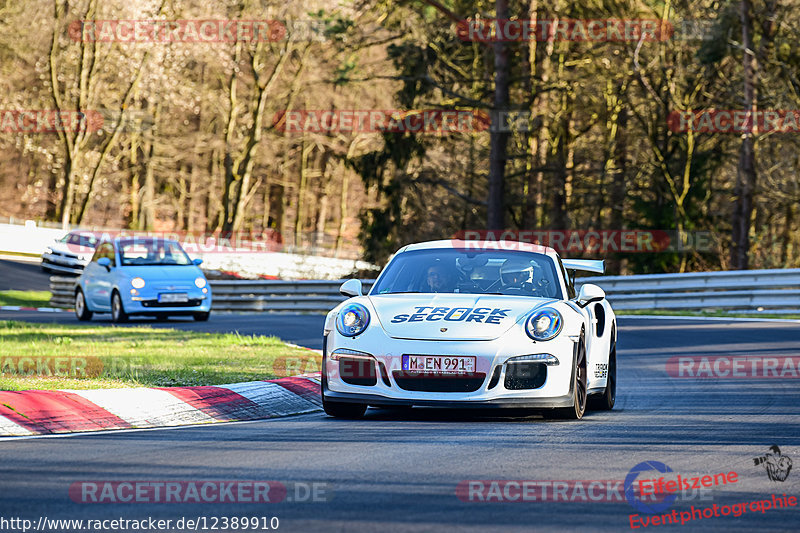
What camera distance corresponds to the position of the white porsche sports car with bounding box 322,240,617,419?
824 centimetres

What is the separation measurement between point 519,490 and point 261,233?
61365 mm

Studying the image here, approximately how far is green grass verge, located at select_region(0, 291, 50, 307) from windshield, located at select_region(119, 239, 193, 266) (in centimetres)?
1179

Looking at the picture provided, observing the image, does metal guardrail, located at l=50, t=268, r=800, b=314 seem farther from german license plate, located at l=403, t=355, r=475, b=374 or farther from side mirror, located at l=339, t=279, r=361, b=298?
german license plate, located at l=403, t=355, r=475, b=374

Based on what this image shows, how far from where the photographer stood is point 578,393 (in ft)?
28.5

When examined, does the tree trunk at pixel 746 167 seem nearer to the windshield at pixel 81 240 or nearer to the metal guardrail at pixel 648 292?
the metal guardrail at pixel 648 292

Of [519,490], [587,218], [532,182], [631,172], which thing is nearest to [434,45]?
[532,182]

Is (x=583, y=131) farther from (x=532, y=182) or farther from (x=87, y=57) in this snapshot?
(x=87, y=57)

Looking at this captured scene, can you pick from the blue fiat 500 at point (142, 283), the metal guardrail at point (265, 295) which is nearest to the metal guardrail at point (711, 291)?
the metal guardrail at point (265, 295)

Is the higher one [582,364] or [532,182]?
[532,182]

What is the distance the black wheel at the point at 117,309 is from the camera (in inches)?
850

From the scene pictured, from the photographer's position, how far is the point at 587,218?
43.3 m
